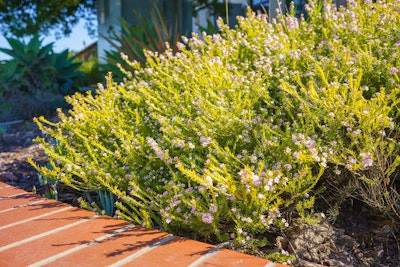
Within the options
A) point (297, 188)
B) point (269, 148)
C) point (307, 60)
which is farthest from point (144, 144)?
point (307, 60)

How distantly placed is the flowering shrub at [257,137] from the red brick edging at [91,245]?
12cm

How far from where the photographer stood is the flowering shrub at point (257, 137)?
1892 millimetres

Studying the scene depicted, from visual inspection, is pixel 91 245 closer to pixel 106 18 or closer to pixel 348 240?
pixel 348 240

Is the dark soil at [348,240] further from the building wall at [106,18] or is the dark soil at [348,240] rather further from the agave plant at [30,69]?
the building wall at [106,18]

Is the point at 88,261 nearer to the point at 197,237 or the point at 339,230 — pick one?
the point at 197,237

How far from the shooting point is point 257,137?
2166 millimetres

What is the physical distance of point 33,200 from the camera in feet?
7.85

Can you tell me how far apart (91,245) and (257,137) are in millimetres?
912

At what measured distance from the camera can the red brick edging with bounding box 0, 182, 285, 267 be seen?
1.59 meters

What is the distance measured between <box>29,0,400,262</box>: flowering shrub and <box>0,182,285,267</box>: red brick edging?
0.40 ft

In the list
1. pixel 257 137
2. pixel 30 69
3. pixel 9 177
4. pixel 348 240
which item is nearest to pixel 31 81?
pixel 30 69

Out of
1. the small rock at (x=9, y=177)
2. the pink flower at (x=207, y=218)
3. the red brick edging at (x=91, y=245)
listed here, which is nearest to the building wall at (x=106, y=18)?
the small rock at (x=9, y=177)

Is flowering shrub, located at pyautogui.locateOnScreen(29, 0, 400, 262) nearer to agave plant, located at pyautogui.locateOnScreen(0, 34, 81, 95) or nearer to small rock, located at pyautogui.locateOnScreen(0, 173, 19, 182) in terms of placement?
small rock, located at pyautogui.locateOnScreen(0, 173, 19, 182)

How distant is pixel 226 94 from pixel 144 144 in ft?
1.78
